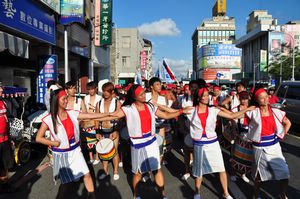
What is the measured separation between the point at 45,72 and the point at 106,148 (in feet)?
28.6

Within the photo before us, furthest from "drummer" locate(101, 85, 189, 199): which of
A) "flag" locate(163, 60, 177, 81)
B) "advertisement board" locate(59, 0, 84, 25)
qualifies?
"advertisement board" locate(59, 0, 84, 25)

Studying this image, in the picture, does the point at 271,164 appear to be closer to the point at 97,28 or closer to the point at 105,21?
the point at 105,21

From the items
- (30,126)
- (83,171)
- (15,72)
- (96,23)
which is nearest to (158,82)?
(83,171)

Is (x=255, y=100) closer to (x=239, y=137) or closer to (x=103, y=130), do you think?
(x=239, y=137)

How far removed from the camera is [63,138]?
3.38 meters

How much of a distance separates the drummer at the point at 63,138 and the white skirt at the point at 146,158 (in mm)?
662

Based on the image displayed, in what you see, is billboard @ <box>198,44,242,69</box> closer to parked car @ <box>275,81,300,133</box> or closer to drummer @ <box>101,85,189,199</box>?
parked car @ <box>275,81,300,133</box>

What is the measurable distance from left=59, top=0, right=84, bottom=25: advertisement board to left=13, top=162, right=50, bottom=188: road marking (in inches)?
322

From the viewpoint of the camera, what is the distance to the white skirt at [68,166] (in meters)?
3.42

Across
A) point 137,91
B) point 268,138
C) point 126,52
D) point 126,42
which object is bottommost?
point 268,138

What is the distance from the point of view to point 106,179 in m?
5.07

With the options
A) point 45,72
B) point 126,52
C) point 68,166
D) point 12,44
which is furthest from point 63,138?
point 126,52

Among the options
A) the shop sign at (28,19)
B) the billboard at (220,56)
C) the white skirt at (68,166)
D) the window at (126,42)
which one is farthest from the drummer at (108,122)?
the billboard at (220,56)

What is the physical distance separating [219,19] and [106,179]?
161730 mm
